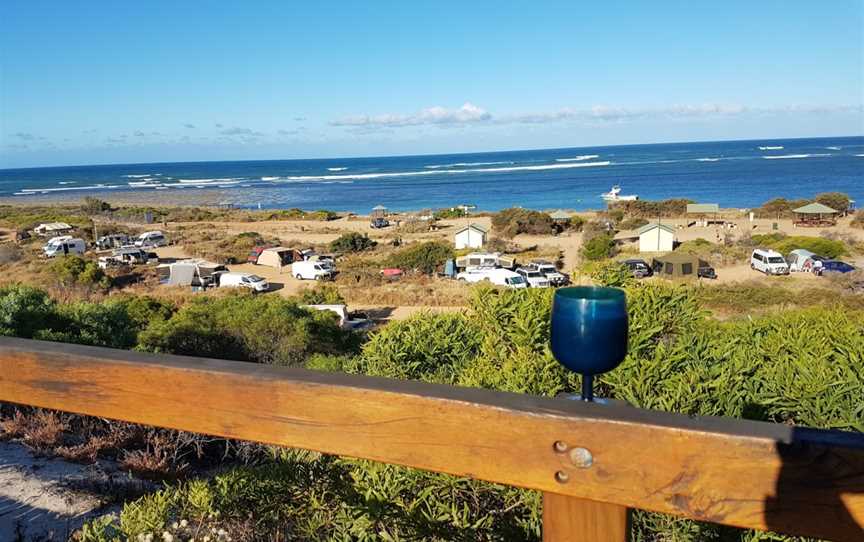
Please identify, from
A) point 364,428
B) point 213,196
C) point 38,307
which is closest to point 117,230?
point 38,307

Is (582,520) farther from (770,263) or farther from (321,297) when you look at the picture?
(770,263)

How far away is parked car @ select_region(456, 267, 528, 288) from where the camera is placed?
19.0 m

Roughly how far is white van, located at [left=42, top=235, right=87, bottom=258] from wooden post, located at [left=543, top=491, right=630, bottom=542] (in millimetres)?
29578

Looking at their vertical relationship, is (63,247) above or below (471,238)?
above

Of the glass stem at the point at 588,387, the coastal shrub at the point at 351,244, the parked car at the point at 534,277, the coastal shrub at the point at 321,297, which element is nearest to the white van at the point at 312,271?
the coastal shrub at the point at 321,297

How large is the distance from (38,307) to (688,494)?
32.6ft

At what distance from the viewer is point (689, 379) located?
3.12 meters

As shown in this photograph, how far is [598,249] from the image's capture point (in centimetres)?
2555

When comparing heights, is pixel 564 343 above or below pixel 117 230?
above

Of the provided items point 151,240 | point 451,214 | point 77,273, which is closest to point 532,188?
point 451,214

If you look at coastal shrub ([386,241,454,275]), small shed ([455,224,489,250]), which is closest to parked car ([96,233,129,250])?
coastal shrub ([386,241,454,275])

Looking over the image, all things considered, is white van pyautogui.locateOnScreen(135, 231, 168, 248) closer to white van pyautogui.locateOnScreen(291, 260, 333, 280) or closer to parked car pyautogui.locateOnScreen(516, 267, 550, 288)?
white van pyautogui.locateOnScreen(291, 260, 333, 280)

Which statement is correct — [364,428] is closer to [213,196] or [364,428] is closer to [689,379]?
[689,379]

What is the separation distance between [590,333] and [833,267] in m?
22.6
